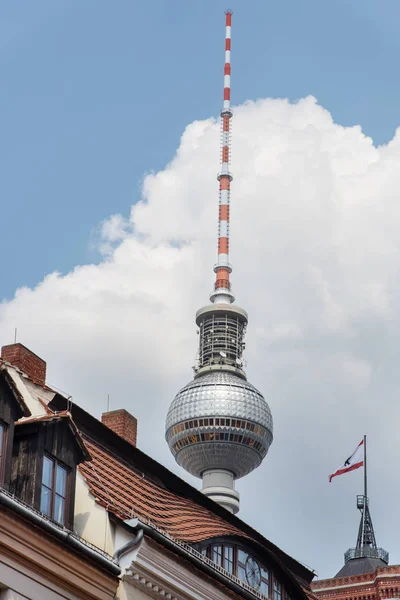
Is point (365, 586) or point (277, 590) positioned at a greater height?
point (365, 586)

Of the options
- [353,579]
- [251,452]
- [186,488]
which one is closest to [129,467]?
[186,488]

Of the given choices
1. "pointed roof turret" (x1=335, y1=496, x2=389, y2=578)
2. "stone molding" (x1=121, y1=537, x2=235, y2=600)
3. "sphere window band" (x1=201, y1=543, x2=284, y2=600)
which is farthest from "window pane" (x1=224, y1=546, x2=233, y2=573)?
"pointed roof turret" (x1=335, y1=496, x2=389, y2=578)

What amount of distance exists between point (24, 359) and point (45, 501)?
6026 millimetres

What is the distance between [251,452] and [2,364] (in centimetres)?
17188

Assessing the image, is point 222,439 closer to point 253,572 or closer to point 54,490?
point 253,572

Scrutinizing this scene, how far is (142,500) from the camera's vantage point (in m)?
30.5

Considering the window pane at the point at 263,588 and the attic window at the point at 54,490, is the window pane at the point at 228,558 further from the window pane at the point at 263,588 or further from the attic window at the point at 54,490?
the attic window at the point at 54,490

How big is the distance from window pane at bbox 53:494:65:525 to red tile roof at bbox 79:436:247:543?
4.61ft

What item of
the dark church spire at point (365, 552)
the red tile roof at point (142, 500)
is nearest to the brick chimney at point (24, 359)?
the red tile roof at point (142, 500)

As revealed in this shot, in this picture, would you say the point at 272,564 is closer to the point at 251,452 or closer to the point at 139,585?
the point at 139,585

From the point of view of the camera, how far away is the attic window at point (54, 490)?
83.2 ft

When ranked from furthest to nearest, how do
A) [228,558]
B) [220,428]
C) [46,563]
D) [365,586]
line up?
[220,428]
[365,586]
[228,558]
[46,563]

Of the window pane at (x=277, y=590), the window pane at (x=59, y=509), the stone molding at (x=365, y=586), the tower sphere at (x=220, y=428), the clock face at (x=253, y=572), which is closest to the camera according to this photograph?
the window pane at (x=59, y=509)

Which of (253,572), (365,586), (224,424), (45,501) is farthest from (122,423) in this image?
(224,424)
